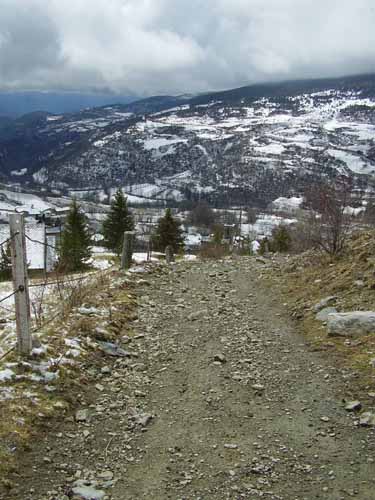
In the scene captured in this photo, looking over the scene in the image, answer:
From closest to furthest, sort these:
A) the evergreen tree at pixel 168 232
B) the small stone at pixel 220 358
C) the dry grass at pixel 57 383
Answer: the dry grass at pixel 57 383 → the small stone at pixel 220 358 → the evergreen tree at pixel 168 232

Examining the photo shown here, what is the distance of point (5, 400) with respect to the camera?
5500 mm

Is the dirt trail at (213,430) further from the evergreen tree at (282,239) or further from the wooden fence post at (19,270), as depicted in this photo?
the evergreen tree at (282,239)

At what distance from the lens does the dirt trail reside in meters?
4.41

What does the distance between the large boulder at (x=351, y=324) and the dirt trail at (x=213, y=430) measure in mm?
758

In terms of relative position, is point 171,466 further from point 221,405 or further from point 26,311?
point 26,311

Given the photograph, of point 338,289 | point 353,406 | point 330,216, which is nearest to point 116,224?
point 330,216

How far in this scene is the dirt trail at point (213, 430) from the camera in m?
4.41

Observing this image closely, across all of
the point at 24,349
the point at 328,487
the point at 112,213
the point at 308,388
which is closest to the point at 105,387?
the point at 24,349

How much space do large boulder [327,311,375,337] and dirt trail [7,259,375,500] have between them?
0.76 m

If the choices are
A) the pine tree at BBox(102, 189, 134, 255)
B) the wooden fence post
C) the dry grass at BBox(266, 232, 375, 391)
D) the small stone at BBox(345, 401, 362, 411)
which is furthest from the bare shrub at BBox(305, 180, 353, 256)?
the pine tree at BBox(102, 189, 134, 255)

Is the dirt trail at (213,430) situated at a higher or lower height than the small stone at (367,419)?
lower

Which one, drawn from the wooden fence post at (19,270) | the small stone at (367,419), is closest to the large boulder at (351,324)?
the small stone at (367,419)

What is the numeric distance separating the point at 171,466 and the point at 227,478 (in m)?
0.64

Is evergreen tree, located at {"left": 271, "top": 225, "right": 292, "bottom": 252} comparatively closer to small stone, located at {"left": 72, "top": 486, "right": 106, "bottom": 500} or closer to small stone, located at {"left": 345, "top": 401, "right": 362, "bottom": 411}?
small stone, located at {"left": 345, "top": 401, "right": 362, "bottom": 411}
